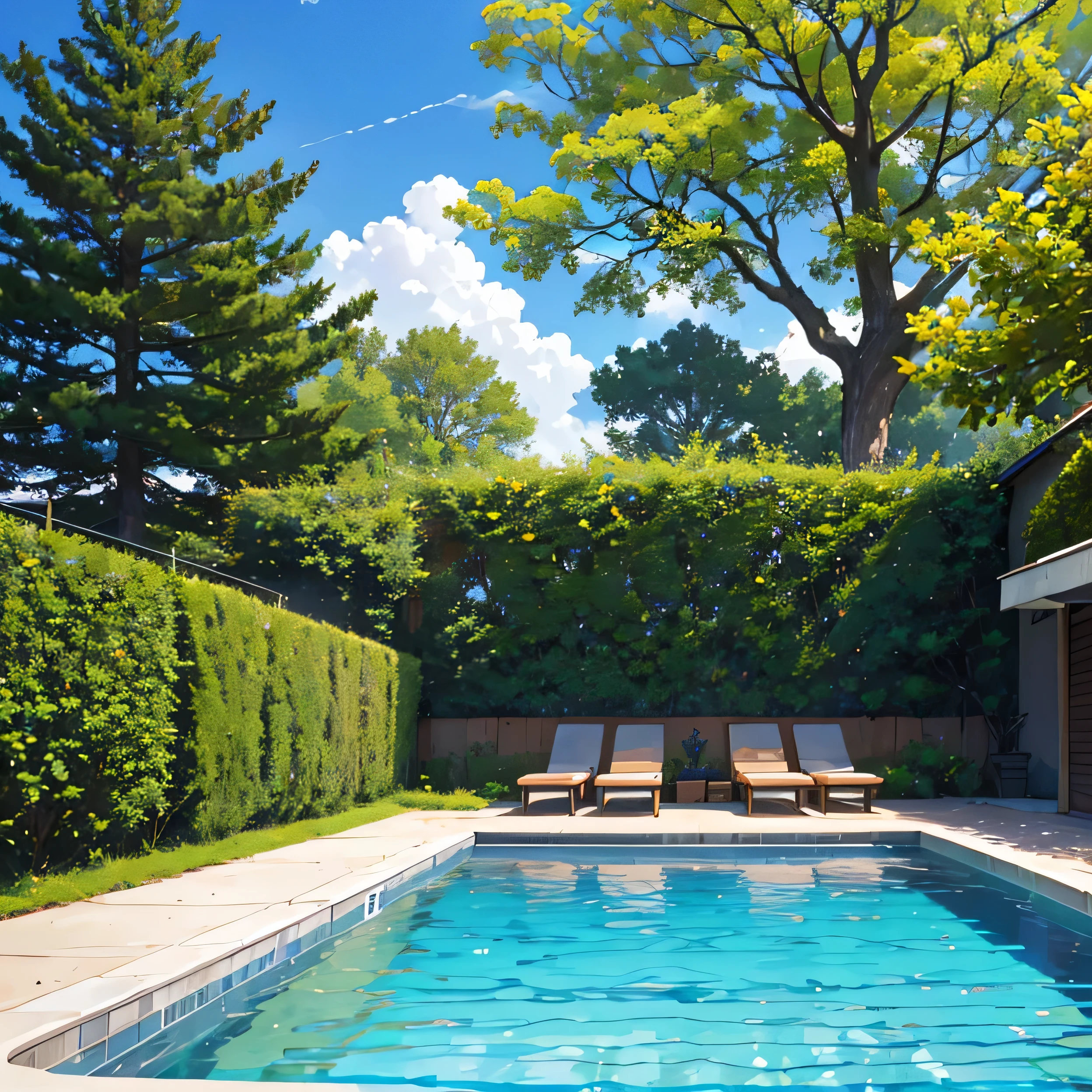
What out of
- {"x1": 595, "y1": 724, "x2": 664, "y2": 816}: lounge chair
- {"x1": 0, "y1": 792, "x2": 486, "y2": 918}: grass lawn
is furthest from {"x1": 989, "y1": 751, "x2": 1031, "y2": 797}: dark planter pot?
{"x1": 0, "y1": 792, "x2": 486, "y2": 918}: grass lawn

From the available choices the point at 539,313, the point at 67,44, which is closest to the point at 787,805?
the point at 67,44

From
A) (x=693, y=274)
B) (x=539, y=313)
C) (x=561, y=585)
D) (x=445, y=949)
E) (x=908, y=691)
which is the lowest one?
(x=445, y=949)

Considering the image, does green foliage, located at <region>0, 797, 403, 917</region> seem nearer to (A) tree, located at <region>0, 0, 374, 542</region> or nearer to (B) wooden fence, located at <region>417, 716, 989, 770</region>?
(B) wooden fence, located at <region>417, 716, 989, 770</region>

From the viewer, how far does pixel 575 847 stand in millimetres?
9094

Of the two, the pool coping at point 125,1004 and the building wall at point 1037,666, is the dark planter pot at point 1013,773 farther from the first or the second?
the pool coping at point 125,1004

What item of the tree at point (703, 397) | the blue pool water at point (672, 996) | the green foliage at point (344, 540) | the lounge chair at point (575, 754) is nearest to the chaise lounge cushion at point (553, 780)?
the lounge chair at point (575, 754)

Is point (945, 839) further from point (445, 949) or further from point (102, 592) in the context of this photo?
point (102, 592)

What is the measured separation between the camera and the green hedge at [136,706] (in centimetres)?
565

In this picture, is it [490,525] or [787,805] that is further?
[490,525]

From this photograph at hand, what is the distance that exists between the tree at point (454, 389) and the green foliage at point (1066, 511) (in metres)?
30.8

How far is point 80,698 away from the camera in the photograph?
605 cm

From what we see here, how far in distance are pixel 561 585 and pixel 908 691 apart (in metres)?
4.81

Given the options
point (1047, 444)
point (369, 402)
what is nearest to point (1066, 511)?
point (1047, 444)

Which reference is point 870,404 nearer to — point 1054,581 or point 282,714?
point 1054,581
